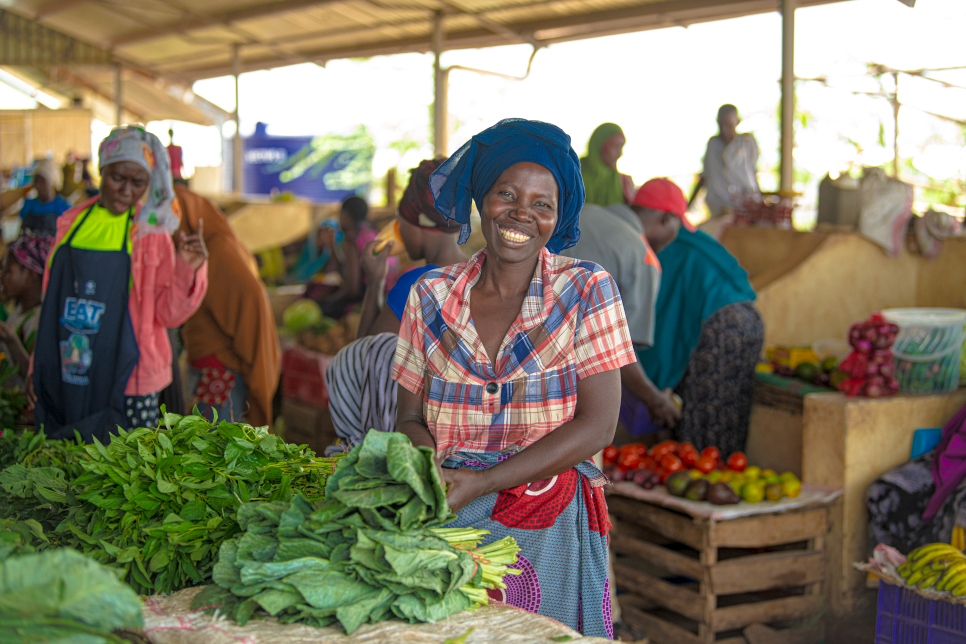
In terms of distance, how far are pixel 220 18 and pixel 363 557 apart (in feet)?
46.7

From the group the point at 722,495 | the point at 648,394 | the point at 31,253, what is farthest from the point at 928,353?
the point at 31,253

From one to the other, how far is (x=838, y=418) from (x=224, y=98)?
23.3 m

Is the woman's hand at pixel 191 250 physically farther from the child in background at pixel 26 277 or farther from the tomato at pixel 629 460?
the tomato at pixel 629 460

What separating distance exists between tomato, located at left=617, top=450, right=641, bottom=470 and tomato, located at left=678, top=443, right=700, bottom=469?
199 mm

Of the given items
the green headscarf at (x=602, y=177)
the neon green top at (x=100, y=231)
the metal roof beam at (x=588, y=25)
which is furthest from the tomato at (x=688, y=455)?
the metal roof beam at (x=588, y=25)

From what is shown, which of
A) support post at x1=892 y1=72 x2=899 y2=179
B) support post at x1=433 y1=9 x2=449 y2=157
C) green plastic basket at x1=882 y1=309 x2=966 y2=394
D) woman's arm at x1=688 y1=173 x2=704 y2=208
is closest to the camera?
green plastic basket at x1=882 y1=309 x2=966 y2=394

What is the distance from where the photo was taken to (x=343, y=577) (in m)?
1.57

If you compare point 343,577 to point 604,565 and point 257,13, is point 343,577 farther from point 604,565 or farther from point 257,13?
point 257,13

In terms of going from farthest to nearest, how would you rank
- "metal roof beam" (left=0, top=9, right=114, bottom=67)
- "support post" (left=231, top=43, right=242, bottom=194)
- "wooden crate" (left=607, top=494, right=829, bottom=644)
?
"metal roof beam" (left=0, top=9, right=114, bottom=67) < "support post" (left=231, top=43, right=242, bottom=194) < "wooden crate" (left=607, top=494, right=829, bottom=644)

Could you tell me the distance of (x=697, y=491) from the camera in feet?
13.0

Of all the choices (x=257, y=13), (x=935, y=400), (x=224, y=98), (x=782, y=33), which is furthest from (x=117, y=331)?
(x=224, y=98)

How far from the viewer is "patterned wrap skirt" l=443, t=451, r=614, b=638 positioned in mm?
2045

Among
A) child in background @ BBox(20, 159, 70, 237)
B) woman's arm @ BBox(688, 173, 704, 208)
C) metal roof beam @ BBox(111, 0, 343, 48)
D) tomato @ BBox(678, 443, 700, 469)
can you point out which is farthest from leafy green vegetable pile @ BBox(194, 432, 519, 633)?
metal roof beam @ BBox(111, 0, 343, 48)

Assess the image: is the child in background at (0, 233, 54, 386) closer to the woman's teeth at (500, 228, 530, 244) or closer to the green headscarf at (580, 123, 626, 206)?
the green headscarf at (580, 123, 626, 206)
